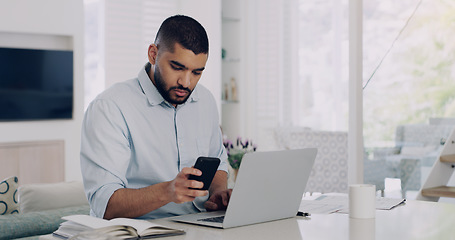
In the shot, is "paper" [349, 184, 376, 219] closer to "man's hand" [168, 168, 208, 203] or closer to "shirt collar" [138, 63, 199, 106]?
"man's hand" [168, 168, 208, 203]

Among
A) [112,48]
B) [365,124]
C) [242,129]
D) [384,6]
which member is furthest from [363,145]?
[112,48]

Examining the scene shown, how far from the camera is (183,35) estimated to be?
1.91 m

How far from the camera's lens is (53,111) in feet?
18.9

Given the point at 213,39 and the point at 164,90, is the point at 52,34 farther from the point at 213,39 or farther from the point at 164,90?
the point at 164,90

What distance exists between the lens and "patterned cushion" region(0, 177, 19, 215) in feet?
8.86

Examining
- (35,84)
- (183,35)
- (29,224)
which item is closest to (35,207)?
(29,224)

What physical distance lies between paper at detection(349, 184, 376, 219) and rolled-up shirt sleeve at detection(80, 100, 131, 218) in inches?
27.0

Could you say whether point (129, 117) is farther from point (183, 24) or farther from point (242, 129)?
point (242, 129)

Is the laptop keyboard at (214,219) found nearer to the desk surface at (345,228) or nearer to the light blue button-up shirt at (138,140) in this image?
the desk surface at (345,228)

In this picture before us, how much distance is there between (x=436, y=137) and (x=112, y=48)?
332cm

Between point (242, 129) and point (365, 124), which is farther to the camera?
point (242, 129)

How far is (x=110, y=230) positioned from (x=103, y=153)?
1.33ft

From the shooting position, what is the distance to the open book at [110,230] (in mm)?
1434

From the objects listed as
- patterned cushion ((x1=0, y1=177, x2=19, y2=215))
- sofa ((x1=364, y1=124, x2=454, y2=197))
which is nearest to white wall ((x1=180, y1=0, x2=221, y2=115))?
sofa ((x1=364, y1=124, x2=454, y2=197))
